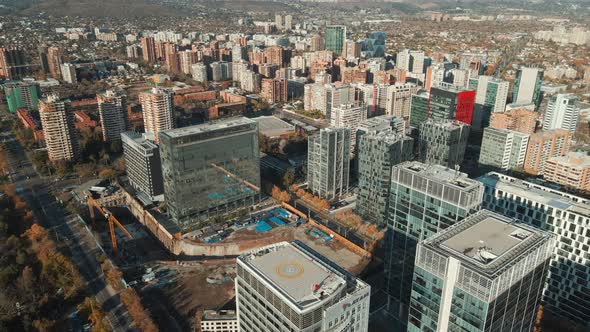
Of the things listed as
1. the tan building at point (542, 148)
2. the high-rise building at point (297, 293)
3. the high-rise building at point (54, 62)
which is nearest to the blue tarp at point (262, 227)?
the high-rise building at point (297, 293)

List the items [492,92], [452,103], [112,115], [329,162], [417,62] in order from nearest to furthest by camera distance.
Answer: [329,162], [452,103], [112,115], [492,92], [417,62]

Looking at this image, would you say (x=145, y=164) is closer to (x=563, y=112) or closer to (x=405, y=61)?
(x=563, y=112)

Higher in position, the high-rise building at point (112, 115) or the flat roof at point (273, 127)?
the high-rise building at point (112, 115)

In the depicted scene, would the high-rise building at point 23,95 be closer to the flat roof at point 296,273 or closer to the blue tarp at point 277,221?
the blue tarp at point 277,221

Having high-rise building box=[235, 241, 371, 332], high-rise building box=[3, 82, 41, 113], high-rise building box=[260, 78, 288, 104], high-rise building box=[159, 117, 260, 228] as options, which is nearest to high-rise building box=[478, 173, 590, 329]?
high-rise building box=[235, 241, 371, 332]

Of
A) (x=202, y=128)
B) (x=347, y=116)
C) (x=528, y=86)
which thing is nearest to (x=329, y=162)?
(x=202, y=128)

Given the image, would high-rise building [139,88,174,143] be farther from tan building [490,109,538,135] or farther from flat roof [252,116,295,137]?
tan building [490,109,538,135]
